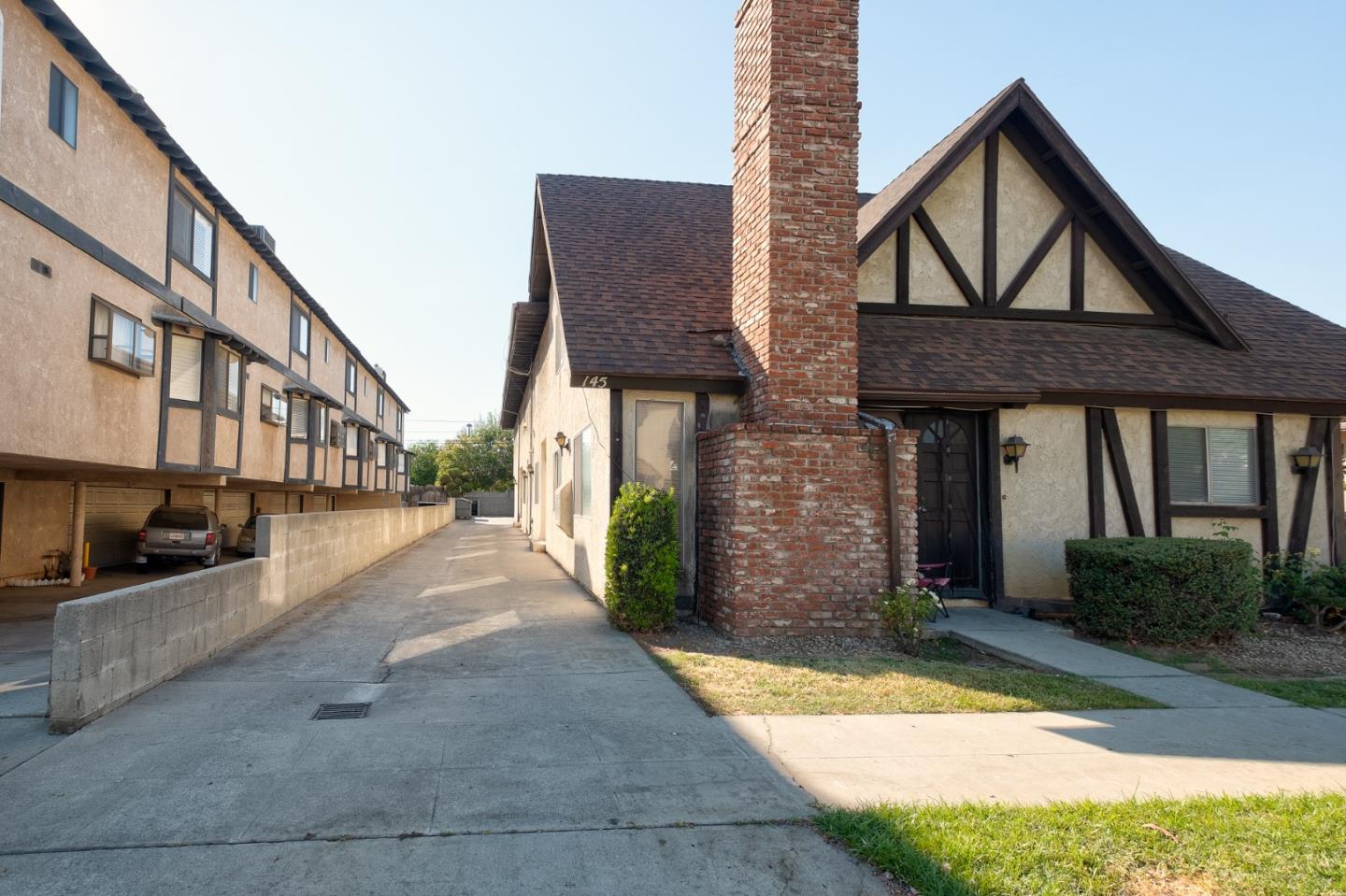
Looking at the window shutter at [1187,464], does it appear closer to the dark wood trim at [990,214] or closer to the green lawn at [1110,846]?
the dark wood trim at [990,214]

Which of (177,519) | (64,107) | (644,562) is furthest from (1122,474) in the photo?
(177,519)

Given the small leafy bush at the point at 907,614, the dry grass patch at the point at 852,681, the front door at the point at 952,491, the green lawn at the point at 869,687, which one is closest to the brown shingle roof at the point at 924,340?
the front door at the point at 952,491

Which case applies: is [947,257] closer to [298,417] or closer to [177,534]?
[177,534]

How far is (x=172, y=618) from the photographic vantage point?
6617mm

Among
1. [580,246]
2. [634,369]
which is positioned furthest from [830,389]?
[580,246]

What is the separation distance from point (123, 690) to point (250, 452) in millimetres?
13183

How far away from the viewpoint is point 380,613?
10.3 m

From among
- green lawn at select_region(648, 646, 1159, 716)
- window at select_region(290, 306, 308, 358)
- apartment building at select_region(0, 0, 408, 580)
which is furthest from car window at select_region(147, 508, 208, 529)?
green lawn at select_region(648, 646, 1159, 716)

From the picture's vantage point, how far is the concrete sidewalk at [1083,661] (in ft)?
21.2

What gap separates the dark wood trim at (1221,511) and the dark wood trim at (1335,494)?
1000mm

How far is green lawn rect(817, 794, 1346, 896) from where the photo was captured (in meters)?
3.31

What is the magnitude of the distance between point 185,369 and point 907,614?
12.7 meters

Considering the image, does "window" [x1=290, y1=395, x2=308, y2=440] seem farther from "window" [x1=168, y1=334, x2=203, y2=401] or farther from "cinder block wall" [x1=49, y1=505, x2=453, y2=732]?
"cinder block wall" [x1=49, y1=505, x2=453, y2=732]

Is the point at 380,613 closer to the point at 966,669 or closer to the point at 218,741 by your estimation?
the point at 218,741
